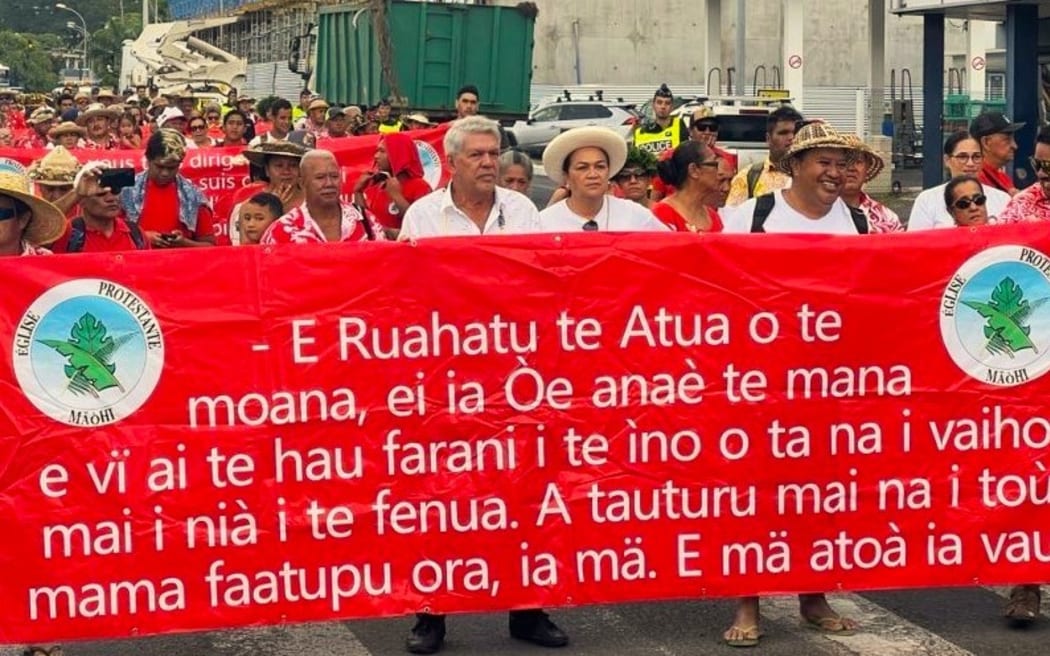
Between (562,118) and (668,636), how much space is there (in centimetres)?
3800

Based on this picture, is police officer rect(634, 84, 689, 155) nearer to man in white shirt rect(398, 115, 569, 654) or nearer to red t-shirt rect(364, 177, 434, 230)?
red t-shirt rect(364, 177, 434, 230)

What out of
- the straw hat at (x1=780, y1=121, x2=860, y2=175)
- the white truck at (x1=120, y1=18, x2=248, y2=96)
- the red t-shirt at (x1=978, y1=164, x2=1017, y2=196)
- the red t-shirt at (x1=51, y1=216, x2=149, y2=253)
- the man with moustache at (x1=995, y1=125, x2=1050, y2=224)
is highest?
the white truck at (x1=120, y1=18, x2=248, y2=96)

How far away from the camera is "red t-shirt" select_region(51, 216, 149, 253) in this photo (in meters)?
8.34

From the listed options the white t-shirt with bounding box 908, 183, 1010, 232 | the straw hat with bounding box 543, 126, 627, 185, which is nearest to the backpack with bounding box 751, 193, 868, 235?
the straw hat with bounding box 543, 126, 627, 185

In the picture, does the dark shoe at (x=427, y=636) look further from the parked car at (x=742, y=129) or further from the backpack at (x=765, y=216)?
the parked car at (x=742, y=129)

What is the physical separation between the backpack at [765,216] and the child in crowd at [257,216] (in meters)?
2.47

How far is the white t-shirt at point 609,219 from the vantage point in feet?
25.5

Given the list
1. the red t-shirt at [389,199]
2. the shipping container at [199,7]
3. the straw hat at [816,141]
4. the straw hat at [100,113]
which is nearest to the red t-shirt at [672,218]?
the straw hat at [816,141]

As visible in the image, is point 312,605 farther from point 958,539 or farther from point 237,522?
point 958,539

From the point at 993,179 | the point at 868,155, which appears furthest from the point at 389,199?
the point at 868,155

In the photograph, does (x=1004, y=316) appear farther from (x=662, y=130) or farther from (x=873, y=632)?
(x=662, y=130)

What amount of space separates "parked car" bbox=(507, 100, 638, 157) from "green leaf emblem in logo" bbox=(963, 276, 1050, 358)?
36026 mm

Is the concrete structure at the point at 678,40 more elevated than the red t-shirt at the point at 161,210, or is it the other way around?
the concrete structure at the point at 678,40

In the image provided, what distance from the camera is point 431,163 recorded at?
579 inches
